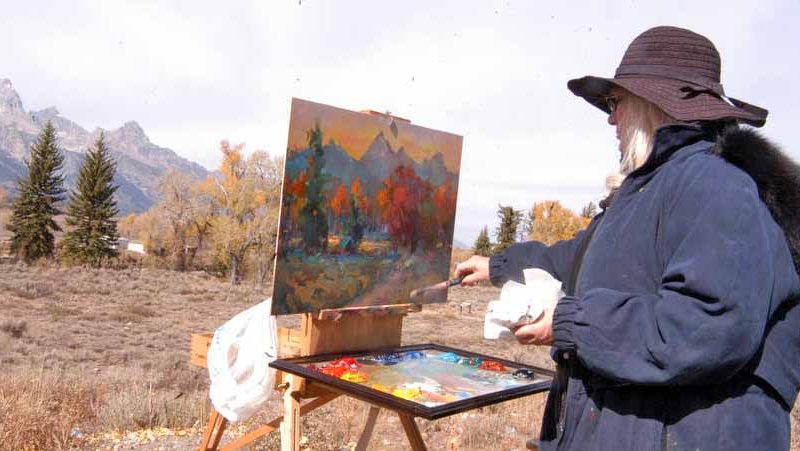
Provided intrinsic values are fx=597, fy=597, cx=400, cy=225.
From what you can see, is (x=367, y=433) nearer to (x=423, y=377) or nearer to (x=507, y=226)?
(x=423, y=377)

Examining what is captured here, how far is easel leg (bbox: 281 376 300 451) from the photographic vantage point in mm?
2932

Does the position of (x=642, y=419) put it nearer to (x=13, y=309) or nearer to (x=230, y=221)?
(x=13, y=309)

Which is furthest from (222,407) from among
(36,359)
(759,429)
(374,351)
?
(36,359)

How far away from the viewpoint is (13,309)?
20.2 metres

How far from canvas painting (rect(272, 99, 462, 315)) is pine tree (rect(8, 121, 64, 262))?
33652 millimetres

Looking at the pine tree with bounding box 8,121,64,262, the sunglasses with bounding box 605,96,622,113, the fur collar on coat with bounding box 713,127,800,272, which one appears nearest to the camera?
the fur collar on coat with bounding box 713,127,800,272

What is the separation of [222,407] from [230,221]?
113ft

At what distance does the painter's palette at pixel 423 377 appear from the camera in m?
2.51

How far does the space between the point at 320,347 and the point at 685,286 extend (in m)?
2.35

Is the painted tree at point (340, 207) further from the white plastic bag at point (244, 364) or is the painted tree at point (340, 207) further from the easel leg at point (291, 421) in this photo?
the easel leg at point (291, 421)

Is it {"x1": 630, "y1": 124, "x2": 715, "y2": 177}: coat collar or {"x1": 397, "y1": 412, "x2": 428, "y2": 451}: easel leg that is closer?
{"x1": 630, "y1": 124, "x2": 715, "y2": 177}: coat collar

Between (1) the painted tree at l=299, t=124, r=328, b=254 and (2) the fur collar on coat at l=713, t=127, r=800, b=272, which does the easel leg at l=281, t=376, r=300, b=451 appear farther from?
(2) the fur collar on coat at l=713, t=127, r=800, b=272

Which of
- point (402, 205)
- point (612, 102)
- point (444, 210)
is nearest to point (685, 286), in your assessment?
point (612, 102)

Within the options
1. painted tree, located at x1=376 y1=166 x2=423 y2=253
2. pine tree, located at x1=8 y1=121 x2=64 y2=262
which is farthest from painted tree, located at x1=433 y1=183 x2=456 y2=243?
pine tree, located at x1=8 y1=121 x2=64 y2=262
